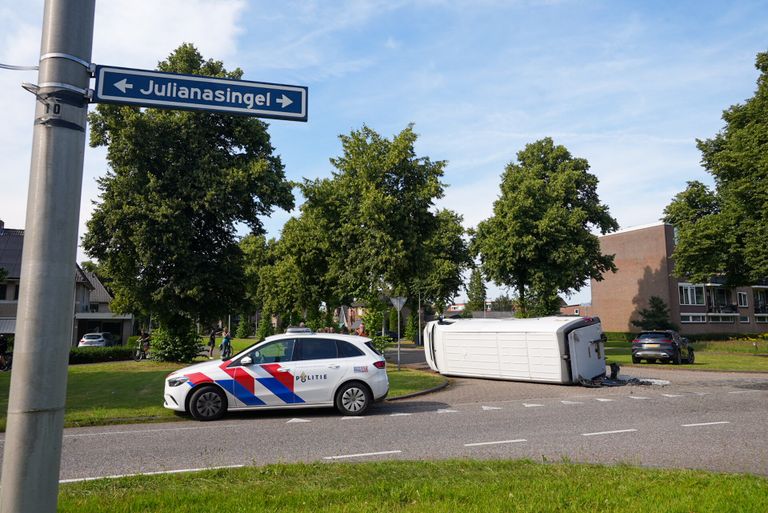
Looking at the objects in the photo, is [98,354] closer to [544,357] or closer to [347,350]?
[347,350]

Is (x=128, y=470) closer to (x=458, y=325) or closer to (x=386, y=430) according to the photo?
(x=386, y=430)

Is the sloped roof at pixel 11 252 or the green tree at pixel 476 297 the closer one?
the sloped roof at pixel 11 252

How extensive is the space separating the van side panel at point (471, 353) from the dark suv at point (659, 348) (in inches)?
459

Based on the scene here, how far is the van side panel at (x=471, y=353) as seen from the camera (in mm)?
18309

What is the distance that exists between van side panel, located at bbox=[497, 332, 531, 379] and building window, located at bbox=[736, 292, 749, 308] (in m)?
57.0

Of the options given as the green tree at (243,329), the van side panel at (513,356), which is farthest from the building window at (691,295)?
the green tree at (243,329)

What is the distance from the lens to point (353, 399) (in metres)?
11.5

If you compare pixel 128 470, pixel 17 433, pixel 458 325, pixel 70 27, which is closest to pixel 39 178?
pixel 70 27

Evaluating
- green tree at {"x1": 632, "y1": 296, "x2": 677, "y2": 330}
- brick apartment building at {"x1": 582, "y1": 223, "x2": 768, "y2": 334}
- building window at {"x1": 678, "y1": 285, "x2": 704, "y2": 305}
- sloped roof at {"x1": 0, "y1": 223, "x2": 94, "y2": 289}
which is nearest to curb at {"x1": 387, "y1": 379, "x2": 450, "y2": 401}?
sloped roof at {"x1": 0, "y1": 223, "x2": 94, "y2": 289}

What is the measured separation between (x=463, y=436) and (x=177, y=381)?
540 cm

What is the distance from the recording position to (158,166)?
2358 centimetres

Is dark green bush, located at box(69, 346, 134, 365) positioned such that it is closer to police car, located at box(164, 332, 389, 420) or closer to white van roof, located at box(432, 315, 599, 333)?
white van roof, located at box(432, 315, 599, 333)

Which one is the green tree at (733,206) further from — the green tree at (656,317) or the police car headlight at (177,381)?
the police car headlight at (177,381)

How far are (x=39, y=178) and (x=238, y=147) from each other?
23.6 m
